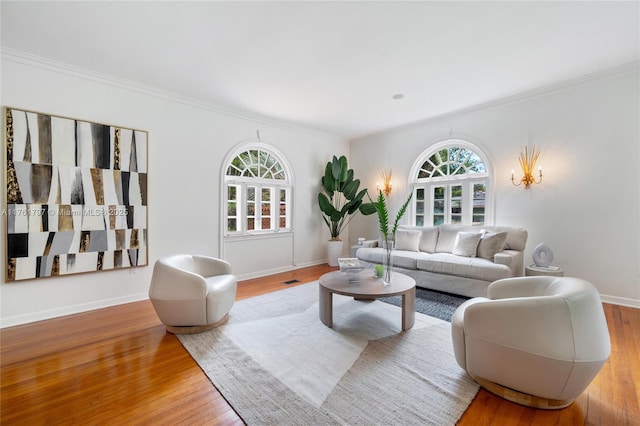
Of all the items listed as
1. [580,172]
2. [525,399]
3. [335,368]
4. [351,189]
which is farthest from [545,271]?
[351,189]

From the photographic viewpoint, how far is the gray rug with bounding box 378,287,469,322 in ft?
10.3

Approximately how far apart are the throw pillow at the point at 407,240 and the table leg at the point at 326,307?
7.94ft

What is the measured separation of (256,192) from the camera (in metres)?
4.96

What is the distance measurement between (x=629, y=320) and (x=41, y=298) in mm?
6507

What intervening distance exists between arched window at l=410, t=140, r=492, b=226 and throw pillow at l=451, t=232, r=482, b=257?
619 millimetres

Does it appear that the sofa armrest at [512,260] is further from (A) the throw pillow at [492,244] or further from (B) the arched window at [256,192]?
(B) the arched window at [256,192]

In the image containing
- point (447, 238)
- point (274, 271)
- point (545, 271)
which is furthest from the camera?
point (274, 271)

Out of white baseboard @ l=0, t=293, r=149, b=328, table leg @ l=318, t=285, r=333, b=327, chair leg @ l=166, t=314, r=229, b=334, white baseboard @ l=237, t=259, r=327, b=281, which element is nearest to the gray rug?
table leg @ l=318, t=285, r=333, b=327

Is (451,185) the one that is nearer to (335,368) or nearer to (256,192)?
(256,192)

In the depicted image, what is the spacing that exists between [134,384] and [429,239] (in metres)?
4.28

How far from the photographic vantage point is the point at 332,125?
17.7ft

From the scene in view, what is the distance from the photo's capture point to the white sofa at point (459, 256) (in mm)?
3504

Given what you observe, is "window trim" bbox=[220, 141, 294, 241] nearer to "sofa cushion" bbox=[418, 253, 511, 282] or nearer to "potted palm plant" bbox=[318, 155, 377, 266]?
"potted palm plant" bbox=[318, 155, 377, 266]

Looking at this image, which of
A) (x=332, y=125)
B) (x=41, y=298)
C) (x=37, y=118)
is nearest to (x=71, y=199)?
(x=37, y=118)
